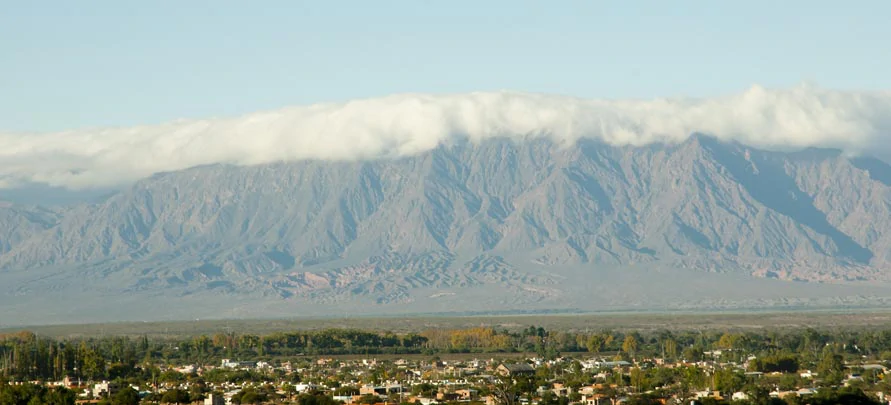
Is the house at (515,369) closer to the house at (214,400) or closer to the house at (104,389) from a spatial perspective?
the house at (214,400)

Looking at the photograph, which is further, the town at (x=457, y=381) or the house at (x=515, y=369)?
the house at (x=515, y=369)

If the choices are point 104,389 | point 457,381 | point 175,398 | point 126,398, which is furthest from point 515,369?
point 126,398

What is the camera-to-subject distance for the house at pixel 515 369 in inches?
6395

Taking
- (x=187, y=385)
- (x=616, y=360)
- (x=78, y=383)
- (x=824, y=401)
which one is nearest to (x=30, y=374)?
(x=78, y=383)

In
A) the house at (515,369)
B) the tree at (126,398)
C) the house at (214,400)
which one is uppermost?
the house at (515,369)

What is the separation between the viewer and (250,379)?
16075cm

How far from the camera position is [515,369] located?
16900cm

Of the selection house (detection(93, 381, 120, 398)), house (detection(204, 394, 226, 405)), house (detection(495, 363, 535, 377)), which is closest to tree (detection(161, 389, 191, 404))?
house (detection(204, 394, 226, 405))

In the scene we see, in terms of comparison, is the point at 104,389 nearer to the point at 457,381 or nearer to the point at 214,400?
the point at 214,400

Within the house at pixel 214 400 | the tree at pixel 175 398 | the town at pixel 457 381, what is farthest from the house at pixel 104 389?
the tree at pixel 175 398

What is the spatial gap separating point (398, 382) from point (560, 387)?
66.4ft

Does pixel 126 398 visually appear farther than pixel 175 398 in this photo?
No

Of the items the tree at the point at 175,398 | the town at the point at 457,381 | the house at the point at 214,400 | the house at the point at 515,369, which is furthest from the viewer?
the house at the point at 515,369

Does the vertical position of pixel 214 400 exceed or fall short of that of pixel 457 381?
it falls short
